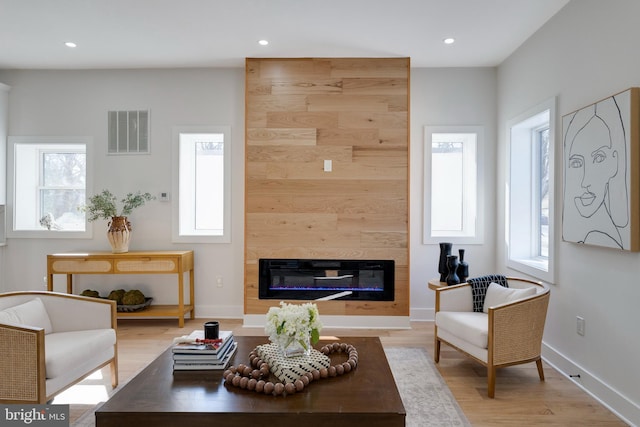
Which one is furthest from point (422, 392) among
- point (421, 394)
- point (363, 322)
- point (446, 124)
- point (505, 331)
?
point (446, 124)

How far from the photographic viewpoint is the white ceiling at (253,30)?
10.3 ft

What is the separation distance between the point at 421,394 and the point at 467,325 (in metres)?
0.59

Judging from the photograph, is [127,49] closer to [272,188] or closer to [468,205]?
[272,188]

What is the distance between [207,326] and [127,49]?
3120 millimetres

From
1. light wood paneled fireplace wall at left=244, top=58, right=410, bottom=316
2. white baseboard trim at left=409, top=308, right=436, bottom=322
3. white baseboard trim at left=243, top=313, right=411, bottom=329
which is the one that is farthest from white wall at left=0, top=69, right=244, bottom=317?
white baseboard trim at left=409, top=308, right=436, bottom=322

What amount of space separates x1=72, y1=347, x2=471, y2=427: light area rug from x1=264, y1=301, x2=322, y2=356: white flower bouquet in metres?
0.81

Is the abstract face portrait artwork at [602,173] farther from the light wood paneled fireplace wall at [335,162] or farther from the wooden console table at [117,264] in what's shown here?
the wooden console table at [117,264]

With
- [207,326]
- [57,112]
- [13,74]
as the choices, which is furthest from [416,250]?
[13,74]

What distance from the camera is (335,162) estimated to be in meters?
4.17

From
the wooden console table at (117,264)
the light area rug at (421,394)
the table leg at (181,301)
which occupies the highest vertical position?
the wooden console table at (117,264)

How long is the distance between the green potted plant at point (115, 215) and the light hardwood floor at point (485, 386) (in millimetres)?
891

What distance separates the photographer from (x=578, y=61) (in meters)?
2.90

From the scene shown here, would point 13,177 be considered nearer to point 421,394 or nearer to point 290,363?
point 290,363

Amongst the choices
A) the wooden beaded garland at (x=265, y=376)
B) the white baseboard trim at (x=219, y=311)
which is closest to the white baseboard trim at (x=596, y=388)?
the wooden beaded garland at (x=265, y=376)
